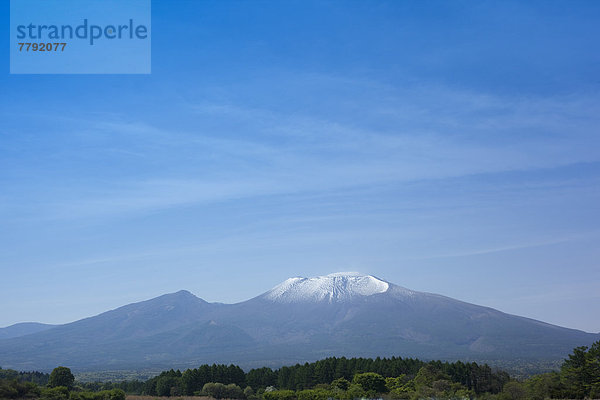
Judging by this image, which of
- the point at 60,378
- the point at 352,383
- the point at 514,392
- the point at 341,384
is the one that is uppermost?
the point at 60,378

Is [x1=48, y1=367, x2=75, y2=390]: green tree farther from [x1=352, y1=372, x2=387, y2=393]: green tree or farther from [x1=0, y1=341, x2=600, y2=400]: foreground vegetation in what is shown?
[x1=352, y1=372, x2=387, y2=393]: green tree

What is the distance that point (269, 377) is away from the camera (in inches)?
2179

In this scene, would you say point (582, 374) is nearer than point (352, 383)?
Yes

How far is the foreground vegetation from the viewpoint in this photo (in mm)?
39062

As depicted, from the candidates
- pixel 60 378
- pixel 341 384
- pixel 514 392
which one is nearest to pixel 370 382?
pixel 341 384

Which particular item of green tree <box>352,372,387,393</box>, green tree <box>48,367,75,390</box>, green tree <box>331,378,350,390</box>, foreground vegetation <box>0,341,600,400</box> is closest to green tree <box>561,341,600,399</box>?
foreground vegetation <box>0,341,600,400</box>

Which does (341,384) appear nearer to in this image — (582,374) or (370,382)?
(370,382)

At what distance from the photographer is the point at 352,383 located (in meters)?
47.7

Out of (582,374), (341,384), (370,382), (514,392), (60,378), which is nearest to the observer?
(582,374)

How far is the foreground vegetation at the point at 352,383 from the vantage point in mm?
39062

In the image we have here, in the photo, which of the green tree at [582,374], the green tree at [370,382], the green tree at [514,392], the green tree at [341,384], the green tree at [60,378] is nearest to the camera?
the green tree at [582,374]

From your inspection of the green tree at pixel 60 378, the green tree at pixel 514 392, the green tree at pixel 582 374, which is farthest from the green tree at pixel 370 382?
the green tree at pixel 60 378

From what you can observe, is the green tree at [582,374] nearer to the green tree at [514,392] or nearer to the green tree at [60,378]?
the green tree at [514,392]

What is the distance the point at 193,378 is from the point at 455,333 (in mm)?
156216
